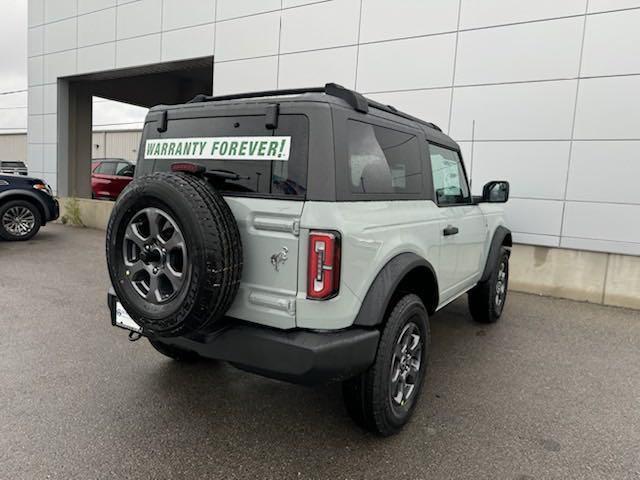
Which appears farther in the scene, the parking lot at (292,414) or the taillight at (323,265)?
the parking lot at (292,414)

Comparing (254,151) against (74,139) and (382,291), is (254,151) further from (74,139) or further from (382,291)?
(74,139)

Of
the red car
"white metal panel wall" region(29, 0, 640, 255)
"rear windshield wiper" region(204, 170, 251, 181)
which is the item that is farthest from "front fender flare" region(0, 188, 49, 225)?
"rear windshield wiper" region(204, 170, 251, 181)

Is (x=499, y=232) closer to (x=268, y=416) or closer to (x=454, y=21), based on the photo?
(x=268, y=416)

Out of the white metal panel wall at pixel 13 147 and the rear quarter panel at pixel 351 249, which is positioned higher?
the white metal panel wall at pixel 13 147

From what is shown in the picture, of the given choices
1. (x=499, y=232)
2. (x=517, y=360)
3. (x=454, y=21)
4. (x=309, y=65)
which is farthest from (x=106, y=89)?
(x=517, y=360)

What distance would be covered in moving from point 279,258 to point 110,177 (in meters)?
14.3

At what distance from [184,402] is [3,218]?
791 cm

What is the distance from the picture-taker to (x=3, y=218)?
8.87m

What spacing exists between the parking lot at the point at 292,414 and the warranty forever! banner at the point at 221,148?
5.34ft

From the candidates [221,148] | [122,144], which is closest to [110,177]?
[221,148]

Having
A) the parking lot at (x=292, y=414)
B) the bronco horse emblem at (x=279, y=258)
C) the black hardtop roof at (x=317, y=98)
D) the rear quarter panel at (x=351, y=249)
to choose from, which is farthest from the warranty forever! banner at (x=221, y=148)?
the parking lot at (x=292, y=414)

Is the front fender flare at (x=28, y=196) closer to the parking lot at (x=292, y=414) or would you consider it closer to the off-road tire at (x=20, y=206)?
the off-road tire at (x=20, y=206)

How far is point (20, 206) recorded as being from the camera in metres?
9.02

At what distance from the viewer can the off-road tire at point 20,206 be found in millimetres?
8836
